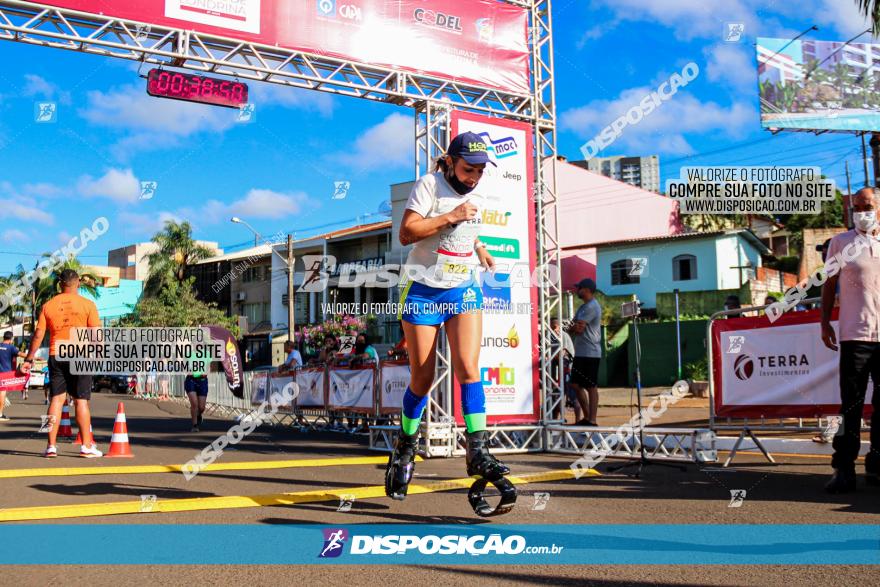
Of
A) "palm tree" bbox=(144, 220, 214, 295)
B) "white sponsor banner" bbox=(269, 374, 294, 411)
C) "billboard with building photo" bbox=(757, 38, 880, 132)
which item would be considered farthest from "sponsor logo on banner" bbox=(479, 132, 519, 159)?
"palm tree" bbox=(144, 220, 214, 295)

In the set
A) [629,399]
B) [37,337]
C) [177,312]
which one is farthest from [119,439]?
[177,312]

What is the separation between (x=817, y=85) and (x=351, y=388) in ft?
115

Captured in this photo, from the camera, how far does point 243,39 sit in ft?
34.6

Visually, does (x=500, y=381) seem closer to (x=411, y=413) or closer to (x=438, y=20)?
(x=411, y=413)

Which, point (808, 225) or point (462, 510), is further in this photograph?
point (808, 225)

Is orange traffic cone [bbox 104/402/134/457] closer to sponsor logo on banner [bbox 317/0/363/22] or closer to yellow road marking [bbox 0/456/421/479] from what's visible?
yellow road marking [bbox 0/456/421/479]

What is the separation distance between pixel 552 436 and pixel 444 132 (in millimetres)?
4334

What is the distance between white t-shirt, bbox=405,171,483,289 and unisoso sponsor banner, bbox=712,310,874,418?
4362mm

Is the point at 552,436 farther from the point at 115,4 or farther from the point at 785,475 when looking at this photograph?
the point at 115,4

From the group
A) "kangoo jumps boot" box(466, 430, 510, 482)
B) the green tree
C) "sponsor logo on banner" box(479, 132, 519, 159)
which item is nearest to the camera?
"kangoo jumps boot" box(466, 430, 510, 482)

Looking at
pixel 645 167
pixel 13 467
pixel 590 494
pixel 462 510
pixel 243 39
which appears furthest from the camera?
pixel 645 167

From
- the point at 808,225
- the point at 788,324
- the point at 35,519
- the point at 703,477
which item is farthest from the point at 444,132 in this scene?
the point at 808,225

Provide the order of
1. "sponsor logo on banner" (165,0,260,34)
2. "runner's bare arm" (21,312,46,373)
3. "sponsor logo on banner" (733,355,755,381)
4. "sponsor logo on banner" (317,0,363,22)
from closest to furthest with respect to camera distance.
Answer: "sponsor logo on banner" (733,355,755,381) < "runner's bare arm" (21,312,46,373) < "sponsor logo on banner" (165,0,260,34) < "sponsor logo on banner" (317,0,363,22)

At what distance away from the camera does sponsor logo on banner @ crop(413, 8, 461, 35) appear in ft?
37.2
